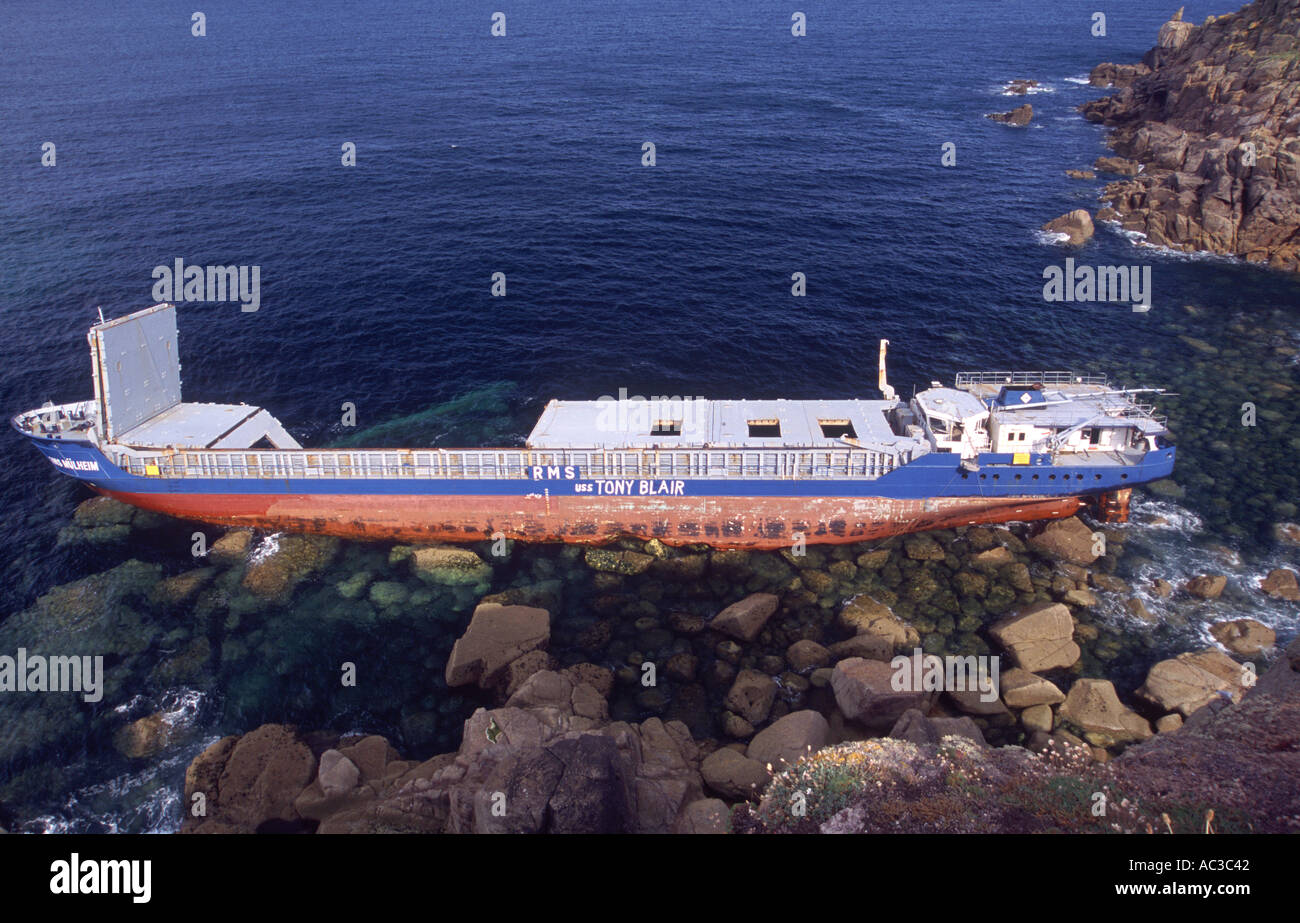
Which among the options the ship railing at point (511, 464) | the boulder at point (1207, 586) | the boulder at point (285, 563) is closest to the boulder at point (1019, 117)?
the ship railing at point (511, 464)

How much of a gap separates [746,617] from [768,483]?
9.43 meters

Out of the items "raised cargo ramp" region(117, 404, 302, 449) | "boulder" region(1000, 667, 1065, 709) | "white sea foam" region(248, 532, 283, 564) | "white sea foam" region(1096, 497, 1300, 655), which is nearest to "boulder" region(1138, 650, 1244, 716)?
"white sea foam" region(1096, 497, 1300, 655)

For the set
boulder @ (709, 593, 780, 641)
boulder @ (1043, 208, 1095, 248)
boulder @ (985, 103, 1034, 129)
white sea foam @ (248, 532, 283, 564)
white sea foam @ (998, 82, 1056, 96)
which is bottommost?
boulder @ (709, 593, 780, 641)

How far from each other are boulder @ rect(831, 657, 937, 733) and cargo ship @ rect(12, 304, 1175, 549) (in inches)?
531

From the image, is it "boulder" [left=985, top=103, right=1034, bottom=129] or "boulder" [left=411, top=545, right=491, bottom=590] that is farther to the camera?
"boulder" [left=985, top=103, right=1034, bottom=129]

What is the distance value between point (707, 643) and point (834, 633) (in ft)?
22.7

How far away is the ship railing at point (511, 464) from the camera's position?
49156mm

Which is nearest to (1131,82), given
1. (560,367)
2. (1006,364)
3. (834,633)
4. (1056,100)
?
(1056,100)

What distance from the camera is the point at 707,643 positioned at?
4300 centimetres

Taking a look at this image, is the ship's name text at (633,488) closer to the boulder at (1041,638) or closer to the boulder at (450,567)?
the boulder at (450,567)

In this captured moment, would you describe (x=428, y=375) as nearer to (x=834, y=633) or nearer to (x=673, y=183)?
(x=834, y=633)

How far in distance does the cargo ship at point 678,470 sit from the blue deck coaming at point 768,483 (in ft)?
0.31

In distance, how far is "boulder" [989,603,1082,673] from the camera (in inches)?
1597

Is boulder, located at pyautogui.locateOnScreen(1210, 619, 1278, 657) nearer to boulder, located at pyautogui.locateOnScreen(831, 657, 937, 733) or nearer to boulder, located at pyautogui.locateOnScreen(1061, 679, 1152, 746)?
boulder, located at pyautogui.locateOnScreen(1061, 679, 1152, 746)
